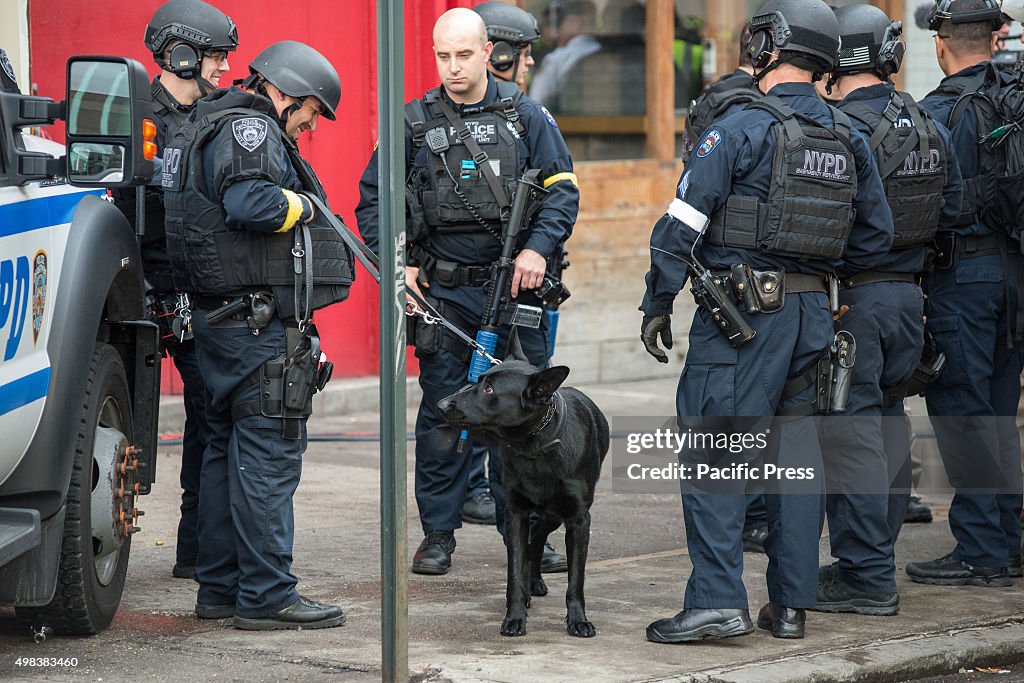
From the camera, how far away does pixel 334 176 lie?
1005cm

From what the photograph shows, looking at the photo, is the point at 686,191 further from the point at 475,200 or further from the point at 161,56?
the point at 161,56

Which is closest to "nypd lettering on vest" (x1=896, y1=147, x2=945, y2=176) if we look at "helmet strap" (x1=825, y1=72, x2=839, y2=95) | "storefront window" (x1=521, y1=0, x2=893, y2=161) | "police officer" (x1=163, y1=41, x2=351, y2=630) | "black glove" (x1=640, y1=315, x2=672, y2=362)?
"helmet strap" (x1=825, y1=72, x2=839, y2=95)

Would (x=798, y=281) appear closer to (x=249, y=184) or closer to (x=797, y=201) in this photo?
(x=797, y=201)

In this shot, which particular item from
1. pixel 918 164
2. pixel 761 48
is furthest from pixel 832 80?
pixel 761 48

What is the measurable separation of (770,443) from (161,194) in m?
2.61

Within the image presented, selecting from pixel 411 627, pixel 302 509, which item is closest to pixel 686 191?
pixel 411 627

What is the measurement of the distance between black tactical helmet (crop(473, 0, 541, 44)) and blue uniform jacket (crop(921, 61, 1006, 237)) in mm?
1905

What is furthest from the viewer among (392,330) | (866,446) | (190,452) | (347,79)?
(347,79)

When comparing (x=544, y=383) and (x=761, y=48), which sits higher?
(x=761, y=48)

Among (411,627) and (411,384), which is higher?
(411,384)

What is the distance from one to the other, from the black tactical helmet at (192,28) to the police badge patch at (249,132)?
1.09 metres

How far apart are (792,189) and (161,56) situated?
2714mm

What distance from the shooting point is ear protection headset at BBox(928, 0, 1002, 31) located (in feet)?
21.0

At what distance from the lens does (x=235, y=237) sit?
5.32m
